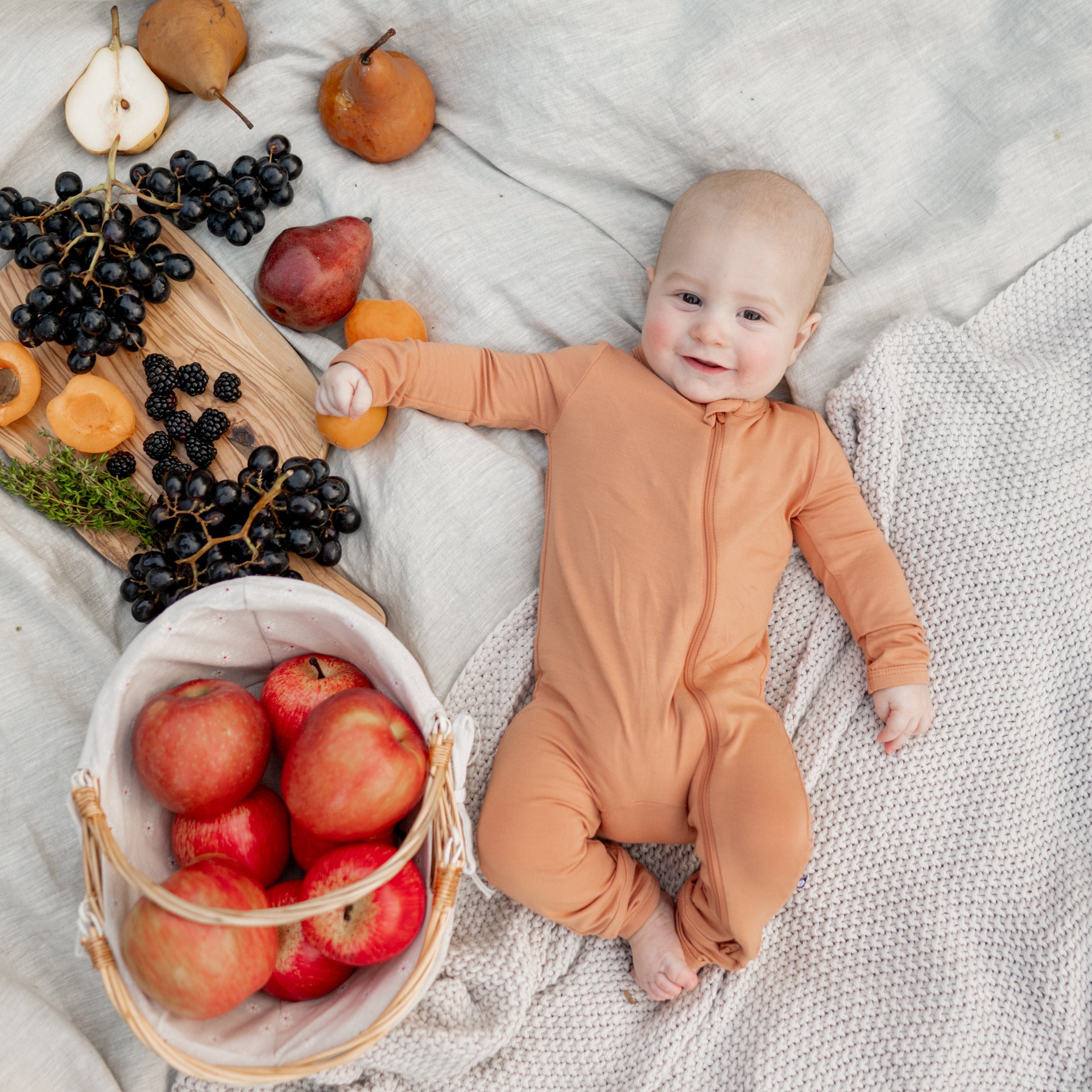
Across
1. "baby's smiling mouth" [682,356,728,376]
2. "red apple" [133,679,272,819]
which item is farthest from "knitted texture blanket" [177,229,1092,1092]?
"red apple" [133,679,272,819]

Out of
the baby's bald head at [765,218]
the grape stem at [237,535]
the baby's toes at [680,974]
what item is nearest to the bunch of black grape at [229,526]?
the grape stem at [237,535]

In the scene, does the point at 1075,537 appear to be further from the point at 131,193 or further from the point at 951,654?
the point at 131,193

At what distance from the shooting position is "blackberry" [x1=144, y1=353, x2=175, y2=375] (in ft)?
4.71

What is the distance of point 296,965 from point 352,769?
294 mm

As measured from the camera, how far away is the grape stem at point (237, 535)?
1.29 m

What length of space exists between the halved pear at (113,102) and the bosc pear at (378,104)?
30cm

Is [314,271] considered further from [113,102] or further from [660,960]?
[660,960]

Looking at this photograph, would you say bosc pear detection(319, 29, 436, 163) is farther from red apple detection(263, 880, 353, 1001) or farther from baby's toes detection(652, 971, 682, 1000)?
baby's toes detection(652, 971, 682, 1000)

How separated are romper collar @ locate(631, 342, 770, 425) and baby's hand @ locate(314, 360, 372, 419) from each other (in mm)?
488

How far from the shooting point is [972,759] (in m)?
1.38

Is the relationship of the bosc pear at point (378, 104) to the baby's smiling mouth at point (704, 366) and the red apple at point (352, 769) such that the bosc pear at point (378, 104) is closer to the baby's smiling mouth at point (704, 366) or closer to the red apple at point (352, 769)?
the baby's smiling mouth at point (704, 366)

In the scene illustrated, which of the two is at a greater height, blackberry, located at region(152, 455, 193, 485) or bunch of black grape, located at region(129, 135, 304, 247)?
bunch of black grape, located at region(129, 135, 304, 247)

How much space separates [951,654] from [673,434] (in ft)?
1.92

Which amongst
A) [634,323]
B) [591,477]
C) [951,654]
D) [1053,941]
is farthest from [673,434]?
[1053,941]
